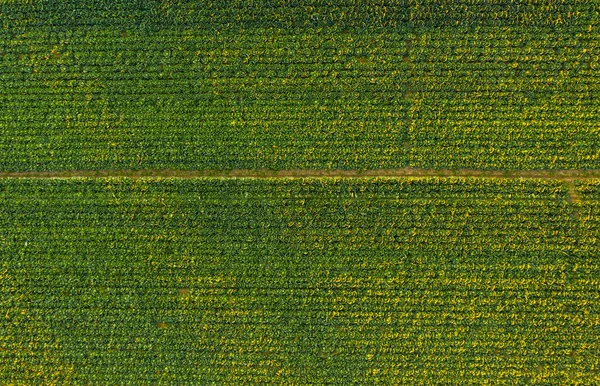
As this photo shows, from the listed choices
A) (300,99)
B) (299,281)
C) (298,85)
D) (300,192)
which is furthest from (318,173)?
(299,281)

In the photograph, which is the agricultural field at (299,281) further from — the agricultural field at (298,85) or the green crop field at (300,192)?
the agricultural field at (298,85)

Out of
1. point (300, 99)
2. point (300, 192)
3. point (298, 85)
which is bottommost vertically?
point (300, 192)

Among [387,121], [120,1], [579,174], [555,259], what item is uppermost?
[120,1]

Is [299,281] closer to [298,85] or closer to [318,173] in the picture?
[318,173]

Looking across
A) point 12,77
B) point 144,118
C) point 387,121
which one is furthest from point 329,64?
point 12,77

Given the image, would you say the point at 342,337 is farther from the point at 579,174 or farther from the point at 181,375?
the point at 579,174

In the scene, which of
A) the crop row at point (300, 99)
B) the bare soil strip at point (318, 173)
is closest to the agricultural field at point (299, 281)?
the bare soil strip at point (318, 173)

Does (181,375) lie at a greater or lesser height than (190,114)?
lesser
